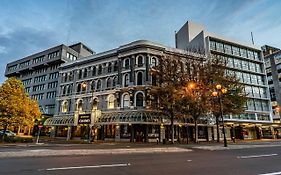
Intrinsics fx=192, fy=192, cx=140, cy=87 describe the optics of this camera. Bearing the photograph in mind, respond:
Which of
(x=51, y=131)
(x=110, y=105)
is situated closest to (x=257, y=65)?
(x=110, y=105)

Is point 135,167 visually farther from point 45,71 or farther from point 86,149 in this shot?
point 45,71

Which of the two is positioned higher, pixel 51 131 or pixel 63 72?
pixel 63 72

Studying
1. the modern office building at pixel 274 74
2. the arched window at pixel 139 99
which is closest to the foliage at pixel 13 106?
the arched window at pixel 139 99

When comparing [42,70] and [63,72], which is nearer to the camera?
[63,72]

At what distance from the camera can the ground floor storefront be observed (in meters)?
33.8

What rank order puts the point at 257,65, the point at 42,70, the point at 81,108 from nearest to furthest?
the point at 81,108 → the point at 257,65 → the point at 42,70

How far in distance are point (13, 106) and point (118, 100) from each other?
17605mm

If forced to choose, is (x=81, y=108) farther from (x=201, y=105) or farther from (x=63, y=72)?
(x=201, y=105)

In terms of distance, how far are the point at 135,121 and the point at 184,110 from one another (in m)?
8.52

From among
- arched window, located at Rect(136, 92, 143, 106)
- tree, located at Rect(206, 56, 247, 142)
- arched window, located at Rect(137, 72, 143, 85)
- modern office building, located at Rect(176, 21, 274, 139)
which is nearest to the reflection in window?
arched window, located at Rect(137, 72, 143, 85)

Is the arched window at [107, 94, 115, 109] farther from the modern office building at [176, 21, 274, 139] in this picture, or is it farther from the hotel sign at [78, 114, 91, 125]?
the modern office building at [176, 21, 274, 139]

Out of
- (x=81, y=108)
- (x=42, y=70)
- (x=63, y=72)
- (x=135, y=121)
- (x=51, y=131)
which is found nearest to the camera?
(x=135, y=121)

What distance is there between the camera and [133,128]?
35125mm

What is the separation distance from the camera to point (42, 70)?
2456 inches
